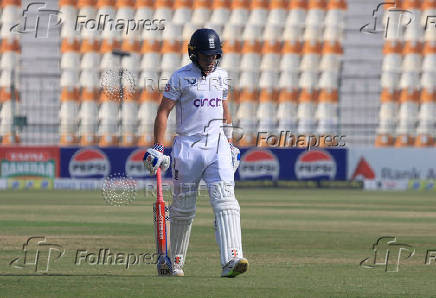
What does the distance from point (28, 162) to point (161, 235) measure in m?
39.4

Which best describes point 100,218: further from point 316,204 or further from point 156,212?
point 156,212

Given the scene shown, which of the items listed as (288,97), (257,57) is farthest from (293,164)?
(257,57)

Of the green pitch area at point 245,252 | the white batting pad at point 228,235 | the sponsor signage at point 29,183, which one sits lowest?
the sponsor signage at point 29,183

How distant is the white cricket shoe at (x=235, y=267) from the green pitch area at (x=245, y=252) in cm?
10

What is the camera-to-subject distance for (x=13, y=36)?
205ft

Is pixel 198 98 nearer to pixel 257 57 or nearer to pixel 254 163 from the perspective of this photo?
pixel 254 163

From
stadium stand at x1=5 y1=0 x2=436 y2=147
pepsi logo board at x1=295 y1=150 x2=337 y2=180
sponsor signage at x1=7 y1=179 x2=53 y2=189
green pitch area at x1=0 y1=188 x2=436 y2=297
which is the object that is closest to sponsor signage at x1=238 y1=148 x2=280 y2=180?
pepsi logo board at x1=295 y1=150 x2=337 y2=180

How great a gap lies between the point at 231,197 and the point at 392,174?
3987 cm

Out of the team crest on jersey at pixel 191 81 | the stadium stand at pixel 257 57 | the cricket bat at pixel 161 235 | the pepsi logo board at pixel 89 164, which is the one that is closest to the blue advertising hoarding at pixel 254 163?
the pepsi logo board at pixel 89 164

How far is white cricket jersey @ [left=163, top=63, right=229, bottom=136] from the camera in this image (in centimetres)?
1021

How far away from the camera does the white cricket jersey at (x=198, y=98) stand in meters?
10.2

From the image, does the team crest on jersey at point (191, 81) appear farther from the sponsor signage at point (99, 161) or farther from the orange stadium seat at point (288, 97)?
the orange stadium seat at point (288, 97)

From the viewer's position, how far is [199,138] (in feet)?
33.8

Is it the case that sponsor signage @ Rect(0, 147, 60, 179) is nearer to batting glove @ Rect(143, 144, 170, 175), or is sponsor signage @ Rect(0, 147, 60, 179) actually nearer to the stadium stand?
the stadium stand
